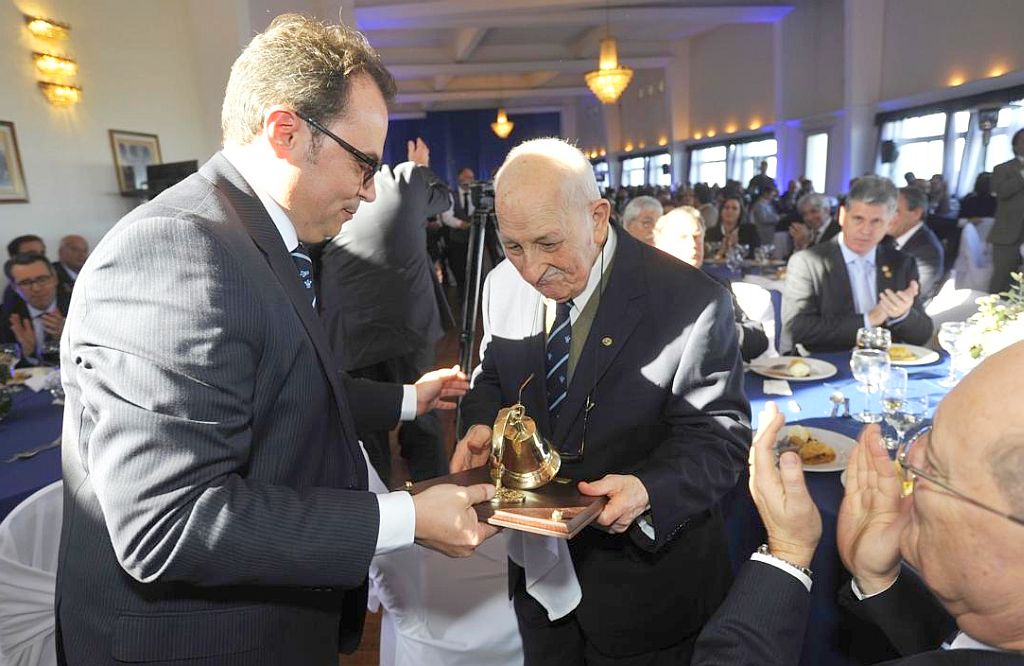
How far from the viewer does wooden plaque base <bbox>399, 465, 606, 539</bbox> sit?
1162 millimetres

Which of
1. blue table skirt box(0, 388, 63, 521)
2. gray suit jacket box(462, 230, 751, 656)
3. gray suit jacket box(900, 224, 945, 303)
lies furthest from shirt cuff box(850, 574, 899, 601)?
gray suit jacket box(900, 224, 945, 303)

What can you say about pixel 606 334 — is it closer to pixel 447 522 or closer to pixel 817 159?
pixel 447 522

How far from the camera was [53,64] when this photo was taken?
5.39 m

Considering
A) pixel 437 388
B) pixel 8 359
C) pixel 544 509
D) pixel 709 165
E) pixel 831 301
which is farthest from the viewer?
pixel 709 165

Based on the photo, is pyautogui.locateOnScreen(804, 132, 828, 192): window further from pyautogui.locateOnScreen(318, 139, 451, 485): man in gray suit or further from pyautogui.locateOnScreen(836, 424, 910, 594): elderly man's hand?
pyautogui.locateOnScreen(836, 424, 910, 594): elderly man's hand

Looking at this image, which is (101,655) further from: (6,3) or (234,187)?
A: (6,3)

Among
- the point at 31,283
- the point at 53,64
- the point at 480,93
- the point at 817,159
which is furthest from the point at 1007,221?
the point at 480,93

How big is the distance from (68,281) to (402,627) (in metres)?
4.72

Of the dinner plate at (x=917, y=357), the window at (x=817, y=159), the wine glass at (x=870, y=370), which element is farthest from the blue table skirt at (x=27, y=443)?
the window at (x=817, y=159)

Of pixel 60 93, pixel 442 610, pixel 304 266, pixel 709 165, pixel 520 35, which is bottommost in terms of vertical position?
pixel 442 610

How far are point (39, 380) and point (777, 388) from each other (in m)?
3.57

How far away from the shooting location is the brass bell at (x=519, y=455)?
4.48 ft

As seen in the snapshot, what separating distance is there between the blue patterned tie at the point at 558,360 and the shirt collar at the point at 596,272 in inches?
1.0

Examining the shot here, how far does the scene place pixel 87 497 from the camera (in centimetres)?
113
